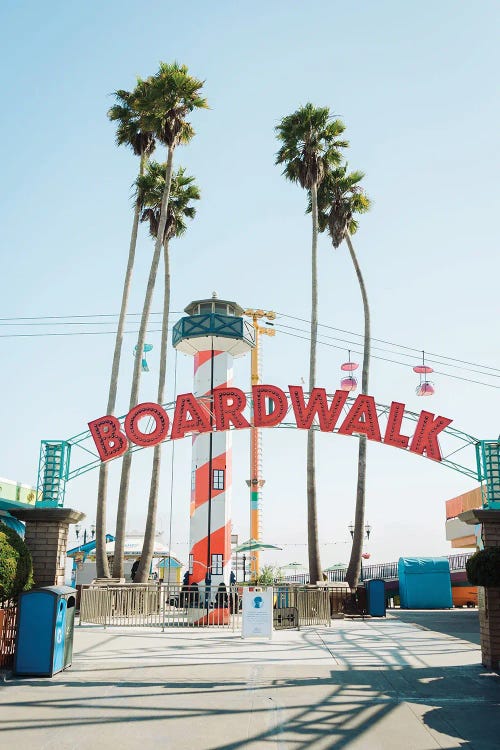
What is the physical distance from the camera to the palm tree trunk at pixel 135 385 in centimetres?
2802

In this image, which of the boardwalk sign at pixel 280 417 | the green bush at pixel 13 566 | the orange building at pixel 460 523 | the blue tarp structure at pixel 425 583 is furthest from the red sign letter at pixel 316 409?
the orange building at pixel 460 523

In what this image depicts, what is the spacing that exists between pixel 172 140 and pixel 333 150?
8065 mm

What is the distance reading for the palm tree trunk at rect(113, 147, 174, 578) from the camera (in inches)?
1103

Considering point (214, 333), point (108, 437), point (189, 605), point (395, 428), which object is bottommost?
point (189, 605)

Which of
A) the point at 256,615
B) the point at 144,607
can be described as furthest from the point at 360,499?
the point at 256,615

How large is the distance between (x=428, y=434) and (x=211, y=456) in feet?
27.2

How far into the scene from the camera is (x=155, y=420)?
20797mm

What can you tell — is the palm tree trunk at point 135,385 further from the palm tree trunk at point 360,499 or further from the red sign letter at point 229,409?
the palm tree trunk at point 360,499

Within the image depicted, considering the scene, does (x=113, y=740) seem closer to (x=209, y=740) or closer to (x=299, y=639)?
(x=209, y=740)

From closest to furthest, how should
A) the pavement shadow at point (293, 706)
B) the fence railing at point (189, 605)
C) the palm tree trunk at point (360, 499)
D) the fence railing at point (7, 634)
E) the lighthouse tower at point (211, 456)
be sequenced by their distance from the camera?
1. the pavement shadow at point (293, 706)
2. the fence railing at point (7, 634)
3. the fence railing at point (189, 605)
4. the lighthouse tower at point (211, 456)
5. the palm tree trunk at point (360, 499)

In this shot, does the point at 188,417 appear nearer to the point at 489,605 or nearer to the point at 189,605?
the point at 189,605

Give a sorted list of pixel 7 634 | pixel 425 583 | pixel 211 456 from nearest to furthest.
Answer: pixel 7 634 → pixel 211 456 → pixel 425 583

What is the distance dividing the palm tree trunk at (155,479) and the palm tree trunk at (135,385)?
99 cm

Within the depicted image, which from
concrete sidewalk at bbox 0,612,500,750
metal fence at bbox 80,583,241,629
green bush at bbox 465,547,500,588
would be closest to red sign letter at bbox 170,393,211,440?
metal fence at bbox 80,583,241,629
